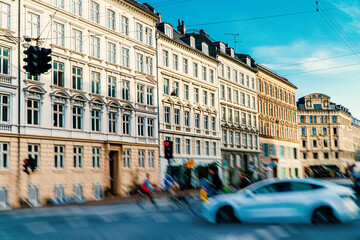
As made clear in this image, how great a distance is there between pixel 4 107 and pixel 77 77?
6751 mm

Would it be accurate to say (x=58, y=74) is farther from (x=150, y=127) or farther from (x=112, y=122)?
(x=150, y=127)

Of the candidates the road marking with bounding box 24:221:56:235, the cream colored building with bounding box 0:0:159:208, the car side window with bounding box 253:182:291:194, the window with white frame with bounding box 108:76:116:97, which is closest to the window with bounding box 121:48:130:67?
the cream colored building with bounding box 0:0:159:208

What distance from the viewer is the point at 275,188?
1296 centimetres

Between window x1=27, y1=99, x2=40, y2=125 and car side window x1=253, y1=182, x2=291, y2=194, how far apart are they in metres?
19.8

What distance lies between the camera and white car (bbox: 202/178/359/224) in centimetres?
1240

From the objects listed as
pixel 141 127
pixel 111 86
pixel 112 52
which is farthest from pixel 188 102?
pixel 112 52

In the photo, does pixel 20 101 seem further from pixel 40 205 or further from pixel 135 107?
pixel 135 107

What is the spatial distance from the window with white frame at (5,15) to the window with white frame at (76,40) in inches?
218

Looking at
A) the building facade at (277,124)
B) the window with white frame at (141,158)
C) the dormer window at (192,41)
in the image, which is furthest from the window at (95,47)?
the building facade at (277,124)

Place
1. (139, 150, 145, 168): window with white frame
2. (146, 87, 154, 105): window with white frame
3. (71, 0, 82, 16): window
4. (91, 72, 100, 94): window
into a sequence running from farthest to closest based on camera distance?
(146, 87, 154, 105): window with white frame → (139, 150, 145, 168): window with white frame → (91, 72, 100, 94): window → (71, 0, 82, 16): window

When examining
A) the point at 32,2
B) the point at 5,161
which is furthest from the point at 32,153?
the point at 32,2

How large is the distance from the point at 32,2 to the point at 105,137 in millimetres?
11362

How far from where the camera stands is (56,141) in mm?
30344

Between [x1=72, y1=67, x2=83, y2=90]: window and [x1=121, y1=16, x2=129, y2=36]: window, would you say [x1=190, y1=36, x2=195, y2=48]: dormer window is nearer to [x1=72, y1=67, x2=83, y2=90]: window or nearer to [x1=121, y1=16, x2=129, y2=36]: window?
[x1=121, y1=16, x2=129, y2=36]: window
